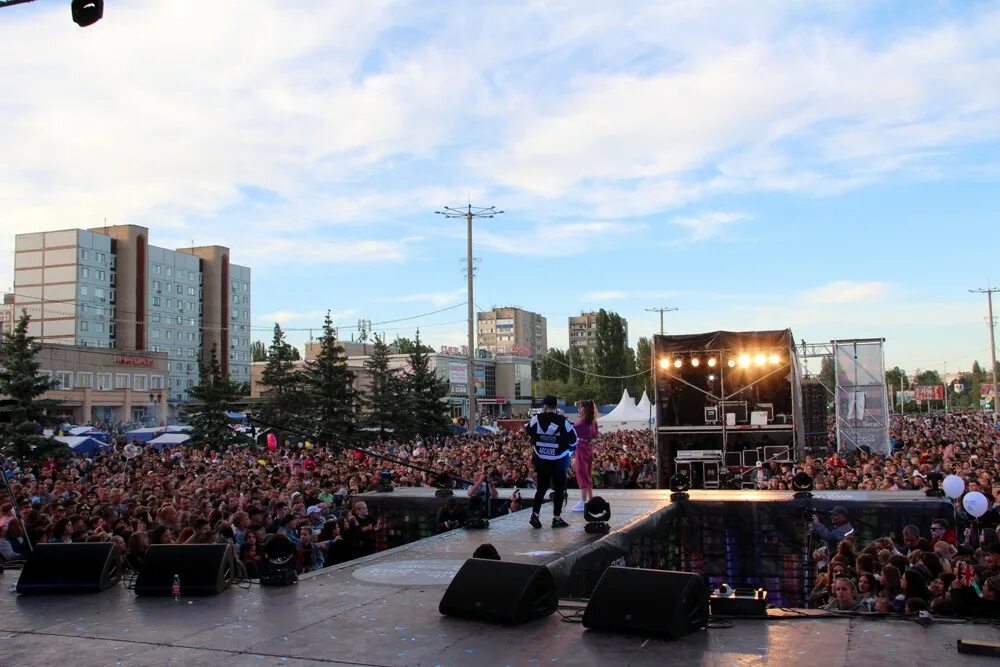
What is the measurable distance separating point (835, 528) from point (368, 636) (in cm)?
861

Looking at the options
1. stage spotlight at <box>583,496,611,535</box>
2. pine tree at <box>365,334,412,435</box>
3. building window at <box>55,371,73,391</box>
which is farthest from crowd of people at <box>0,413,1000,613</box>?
building window at <box>55,371,73,391</box>

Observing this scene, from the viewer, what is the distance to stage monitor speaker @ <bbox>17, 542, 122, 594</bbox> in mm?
7344

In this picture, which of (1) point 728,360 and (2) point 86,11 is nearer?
(2) point 86,11

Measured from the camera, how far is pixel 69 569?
7.41 m

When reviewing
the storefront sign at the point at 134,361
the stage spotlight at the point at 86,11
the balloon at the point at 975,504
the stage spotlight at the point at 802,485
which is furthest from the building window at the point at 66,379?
the balloon at the point at 975,504

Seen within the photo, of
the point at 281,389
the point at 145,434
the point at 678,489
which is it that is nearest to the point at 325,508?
the point at 678,489

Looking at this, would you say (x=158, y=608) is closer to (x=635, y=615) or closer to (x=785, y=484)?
Result: (x=635, y=615)

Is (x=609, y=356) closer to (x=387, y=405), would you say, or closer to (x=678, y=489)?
(x=387, y=405)

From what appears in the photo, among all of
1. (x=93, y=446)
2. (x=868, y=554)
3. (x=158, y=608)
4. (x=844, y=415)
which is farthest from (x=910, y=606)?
(x=93, y=446)

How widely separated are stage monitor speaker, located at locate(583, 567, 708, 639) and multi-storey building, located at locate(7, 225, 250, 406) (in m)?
86.6

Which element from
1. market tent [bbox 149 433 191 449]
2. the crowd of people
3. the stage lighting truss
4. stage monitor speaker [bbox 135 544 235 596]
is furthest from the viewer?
market tent [bbox 149 433 191 449]

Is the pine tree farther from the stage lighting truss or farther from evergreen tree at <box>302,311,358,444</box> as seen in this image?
the stage lighting truss

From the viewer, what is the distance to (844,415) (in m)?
29.0

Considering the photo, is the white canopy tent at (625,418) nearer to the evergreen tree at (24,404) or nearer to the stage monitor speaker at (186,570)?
the evergreen tree at (24,404)
